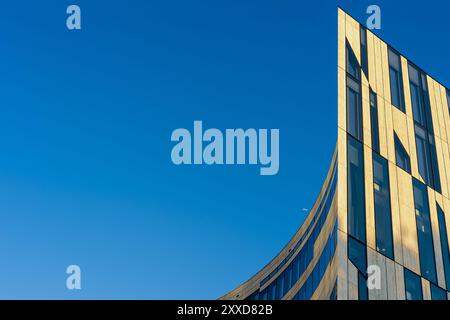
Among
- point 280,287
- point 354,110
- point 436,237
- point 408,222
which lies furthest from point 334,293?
point 280,287

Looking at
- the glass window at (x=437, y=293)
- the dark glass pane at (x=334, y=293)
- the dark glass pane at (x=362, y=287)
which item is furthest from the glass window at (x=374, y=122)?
the dark glass pane at (x=334, y=293)

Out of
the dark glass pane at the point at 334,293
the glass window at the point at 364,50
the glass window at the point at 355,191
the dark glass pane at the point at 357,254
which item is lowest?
the dark glass pane at the point at 334,293

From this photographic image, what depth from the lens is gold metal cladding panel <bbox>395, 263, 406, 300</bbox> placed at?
30.3 metres

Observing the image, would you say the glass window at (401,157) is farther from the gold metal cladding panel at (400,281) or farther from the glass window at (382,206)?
the gold metal cladding panel at (400,281)

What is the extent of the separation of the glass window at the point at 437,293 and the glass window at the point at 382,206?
10.6ft

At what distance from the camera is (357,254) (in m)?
29.2

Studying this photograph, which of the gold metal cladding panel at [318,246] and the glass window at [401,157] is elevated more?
the glass window at [401,157]

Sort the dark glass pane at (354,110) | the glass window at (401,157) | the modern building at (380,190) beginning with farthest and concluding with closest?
1. the glass window at (401,157)
2. the dark glass pane at (354,110)
3. the modern building at (380,190)

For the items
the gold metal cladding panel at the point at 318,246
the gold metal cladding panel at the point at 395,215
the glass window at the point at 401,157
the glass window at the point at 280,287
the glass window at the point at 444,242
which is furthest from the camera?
the glass window at the point at 280,287

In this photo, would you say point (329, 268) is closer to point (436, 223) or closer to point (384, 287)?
point (384, 287)

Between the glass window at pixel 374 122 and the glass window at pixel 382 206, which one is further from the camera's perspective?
the glass window at pixel 374 122

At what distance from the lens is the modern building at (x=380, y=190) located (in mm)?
29984
